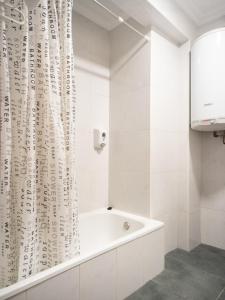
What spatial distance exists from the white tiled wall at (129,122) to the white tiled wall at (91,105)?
8 centimetres

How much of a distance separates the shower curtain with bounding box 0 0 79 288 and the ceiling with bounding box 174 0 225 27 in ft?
3.90

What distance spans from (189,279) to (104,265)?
0.79 m

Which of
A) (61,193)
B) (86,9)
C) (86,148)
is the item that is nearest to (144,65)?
(86,9)

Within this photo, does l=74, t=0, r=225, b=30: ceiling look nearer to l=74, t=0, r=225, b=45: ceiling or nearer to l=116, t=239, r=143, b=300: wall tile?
l=74, t=0, r=225, b=45: ceiling

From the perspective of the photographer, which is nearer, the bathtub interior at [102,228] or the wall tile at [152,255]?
the wall tile at [152,255]

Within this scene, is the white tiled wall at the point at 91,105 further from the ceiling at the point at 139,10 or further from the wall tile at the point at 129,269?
the wall tile at the point at 129,269

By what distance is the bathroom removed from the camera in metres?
1.16

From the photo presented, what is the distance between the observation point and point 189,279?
5.33ft

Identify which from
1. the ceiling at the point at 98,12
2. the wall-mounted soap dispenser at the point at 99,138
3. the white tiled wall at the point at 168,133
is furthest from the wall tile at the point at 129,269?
the ceiling at the point at 98,12

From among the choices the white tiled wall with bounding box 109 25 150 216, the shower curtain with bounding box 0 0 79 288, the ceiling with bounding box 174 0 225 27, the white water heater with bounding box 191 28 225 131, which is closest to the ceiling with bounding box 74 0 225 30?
the ceiling with bounding box 174 0 225 27

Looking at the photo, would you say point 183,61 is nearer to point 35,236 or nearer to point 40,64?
point 40,64

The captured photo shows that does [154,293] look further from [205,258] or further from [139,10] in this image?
[139,10]

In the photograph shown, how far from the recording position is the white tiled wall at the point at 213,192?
214 cm

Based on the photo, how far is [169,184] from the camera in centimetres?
206
